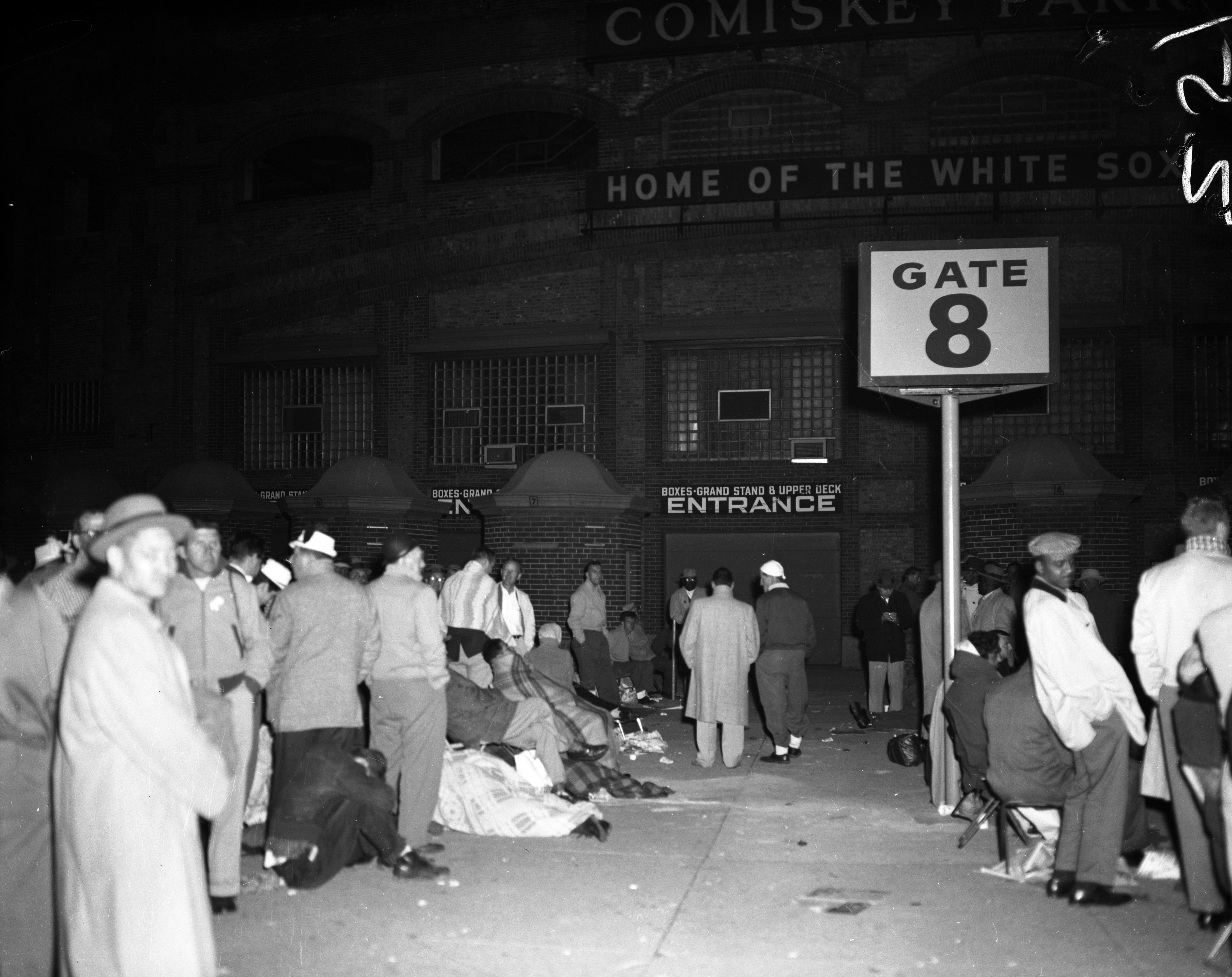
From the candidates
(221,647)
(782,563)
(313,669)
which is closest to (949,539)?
(313,669)

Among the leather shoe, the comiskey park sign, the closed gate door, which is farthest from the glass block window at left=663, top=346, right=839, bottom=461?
the leather shoe

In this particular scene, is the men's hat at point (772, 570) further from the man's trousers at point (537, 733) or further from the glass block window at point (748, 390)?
the glass block window at point (748, 390)

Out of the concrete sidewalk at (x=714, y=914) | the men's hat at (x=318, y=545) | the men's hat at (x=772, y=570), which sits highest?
the men's hat at (x=318, y=545)

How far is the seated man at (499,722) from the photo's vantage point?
28.8ft

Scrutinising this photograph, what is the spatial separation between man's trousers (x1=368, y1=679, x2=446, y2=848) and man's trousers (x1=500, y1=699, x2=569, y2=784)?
1286 millimetres

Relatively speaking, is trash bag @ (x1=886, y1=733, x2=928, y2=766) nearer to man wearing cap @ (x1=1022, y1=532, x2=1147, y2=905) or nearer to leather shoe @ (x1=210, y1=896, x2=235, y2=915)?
man wearing cap @ (x1=1022, y1=532, x2=1147, y2=905)

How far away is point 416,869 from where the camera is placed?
7.03 metres

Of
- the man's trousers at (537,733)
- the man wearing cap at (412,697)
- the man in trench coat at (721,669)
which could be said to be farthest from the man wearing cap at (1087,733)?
the man in trench coat at (721,669)

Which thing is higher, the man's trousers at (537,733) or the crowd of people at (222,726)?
the crowd of people at (222,726)

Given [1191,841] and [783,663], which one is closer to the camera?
[1191,841]

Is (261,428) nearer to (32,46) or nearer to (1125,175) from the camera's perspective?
(32,46)

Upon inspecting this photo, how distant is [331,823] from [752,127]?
18.0 m

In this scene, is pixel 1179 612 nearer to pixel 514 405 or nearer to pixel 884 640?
pixel 884 640

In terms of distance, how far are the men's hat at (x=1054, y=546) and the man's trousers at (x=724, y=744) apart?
496 cm
